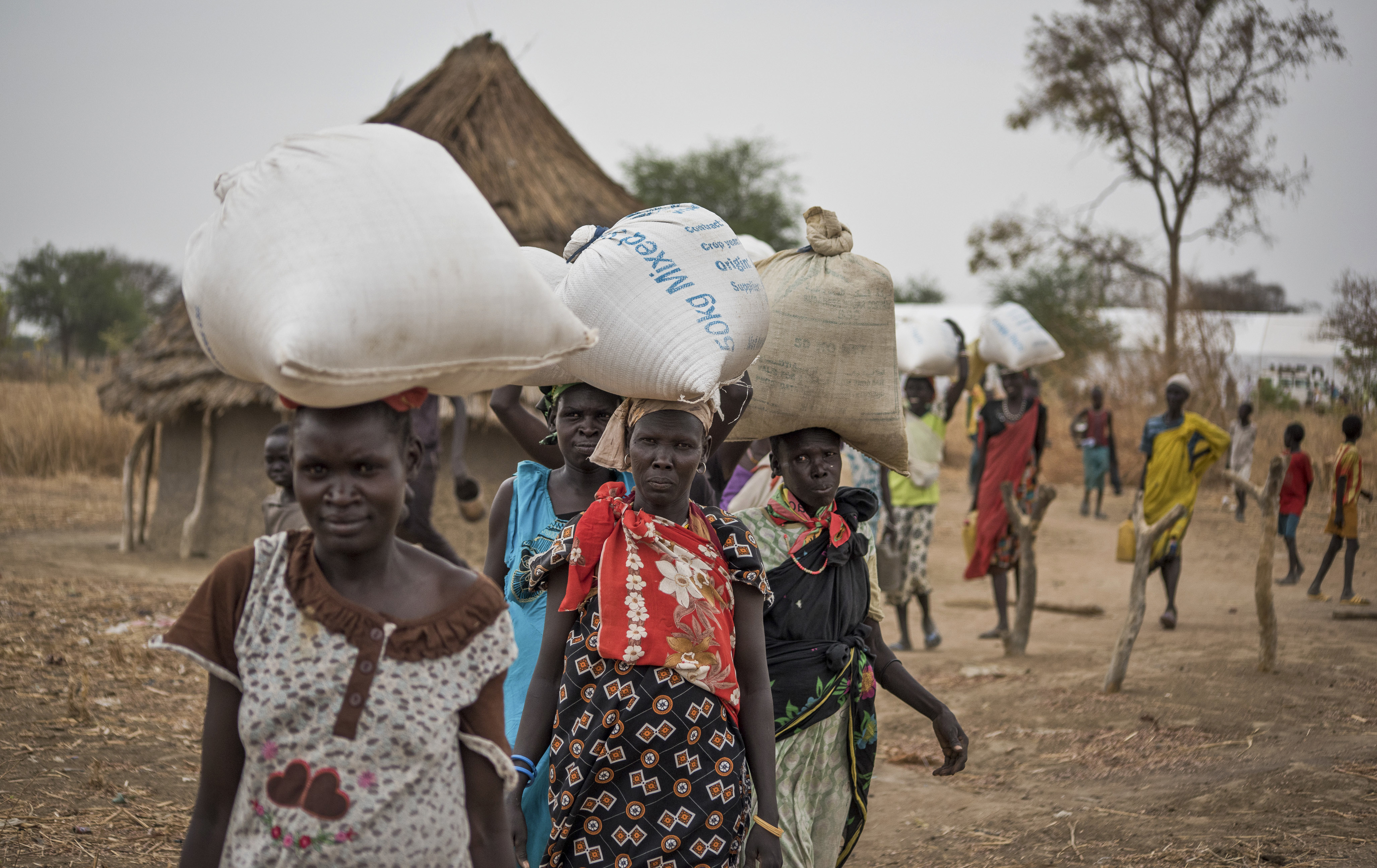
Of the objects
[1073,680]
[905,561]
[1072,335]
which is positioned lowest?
[1073,680]

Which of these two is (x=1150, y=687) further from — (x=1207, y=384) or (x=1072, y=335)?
(x=1072, y=335)

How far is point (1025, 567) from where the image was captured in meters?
6.32

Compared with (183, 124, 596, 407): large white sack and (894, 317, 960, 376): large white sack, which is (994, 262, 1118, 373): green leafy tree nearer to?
(894, 317, 960, 376): large white sack

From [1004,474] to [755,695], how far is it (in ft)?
18.4

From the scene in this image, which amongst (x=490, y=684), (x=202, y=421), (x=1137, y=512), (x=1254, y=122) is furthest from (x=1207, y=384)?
(x=490, y=684)

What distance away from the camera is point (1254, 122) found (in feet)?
58.1

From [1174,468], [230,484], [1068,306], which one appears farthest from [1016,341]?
[1068,306]

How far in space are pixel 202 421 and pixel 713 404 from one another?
826 cm

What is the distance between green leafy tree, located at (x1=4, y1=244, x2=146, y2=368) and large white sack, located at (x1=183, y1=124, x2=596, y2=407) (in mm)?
36042

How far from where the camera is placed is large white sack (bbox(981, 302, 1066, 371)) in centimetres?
705

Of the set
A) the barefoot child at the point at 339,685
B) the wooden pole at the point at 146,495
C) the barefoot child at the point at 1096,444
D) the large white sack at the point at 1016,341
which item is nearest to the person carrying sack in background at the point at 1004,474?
the large white sack at the point at 1016,341

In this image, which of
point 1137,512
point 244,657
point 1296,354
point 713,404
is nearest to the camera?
point 244,657

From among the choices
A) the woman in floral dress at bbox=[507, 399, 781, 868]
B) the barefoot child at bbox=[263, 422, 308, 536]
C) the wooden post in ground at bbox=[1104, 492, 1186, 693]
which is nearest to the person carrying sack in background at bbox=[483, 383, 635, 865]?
the woman in floral dress at bbox=[507, 399, 781, 868]

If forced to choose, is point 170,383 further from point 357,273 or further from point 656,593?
point 357,273
